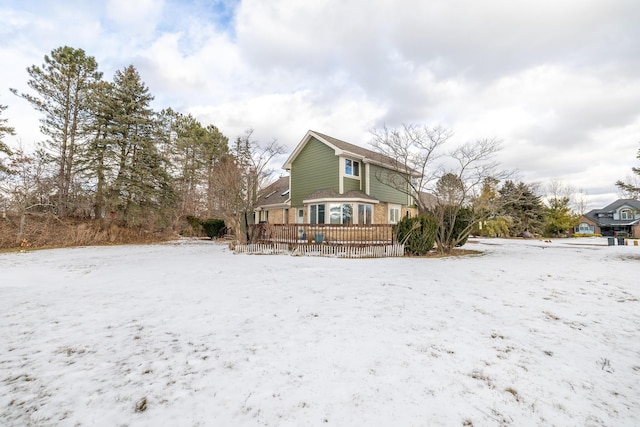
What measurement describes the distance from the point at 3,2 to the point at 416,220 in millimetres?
16347

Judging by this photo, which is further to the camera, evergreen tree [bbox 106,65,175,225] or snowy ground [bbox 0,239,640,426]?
evergreen tree [bbox 106,65,175,225]

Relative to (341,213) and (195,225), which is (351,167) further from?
(195,225)

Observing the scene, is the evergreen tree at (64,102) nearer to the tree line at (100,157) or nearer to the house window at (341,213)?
the tree line at (100,157)

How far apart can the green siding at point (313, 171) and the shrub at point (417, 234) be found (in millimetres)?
5750

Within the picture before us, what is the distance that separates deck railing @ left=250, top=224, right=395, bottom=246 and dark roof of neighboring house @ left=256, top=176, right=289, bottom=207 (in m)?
7.02

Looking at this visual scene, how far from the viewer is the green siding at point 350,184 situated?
55.1ft

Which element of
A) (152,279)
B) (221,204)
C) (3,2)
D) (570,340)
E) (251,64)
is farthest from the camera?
(221,204)

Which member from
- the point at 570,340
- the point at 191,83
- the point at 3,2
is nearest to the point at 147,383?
the point at 570,340

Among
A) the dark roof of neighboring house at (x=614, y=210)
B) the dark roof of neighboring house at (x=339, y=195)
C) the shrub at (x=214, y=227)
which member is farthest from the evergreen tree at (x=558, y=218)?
the shrub at (x=214, y=227)

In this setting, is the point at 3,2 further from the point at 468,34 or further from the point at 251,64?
the point at 468,34

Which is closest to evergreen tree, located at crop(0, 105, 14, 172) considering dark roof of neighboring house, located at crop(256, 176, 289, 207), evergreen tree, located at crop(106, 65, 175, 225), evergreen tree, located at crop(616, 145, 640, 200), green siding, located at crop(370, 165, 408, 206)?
evergreen tree, located at crop(106, 65, 175, 225)

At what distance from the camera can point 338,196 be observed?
1619cm

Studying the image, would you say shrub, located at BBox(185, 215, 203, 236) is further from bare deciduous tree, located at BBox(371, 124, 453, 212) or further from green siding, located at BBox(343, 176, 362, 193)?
bare deciduous tree, located at BBox(371, 124, 453, 212)

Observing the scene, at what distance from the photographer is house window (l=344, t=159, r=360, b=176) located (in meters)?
17.1
